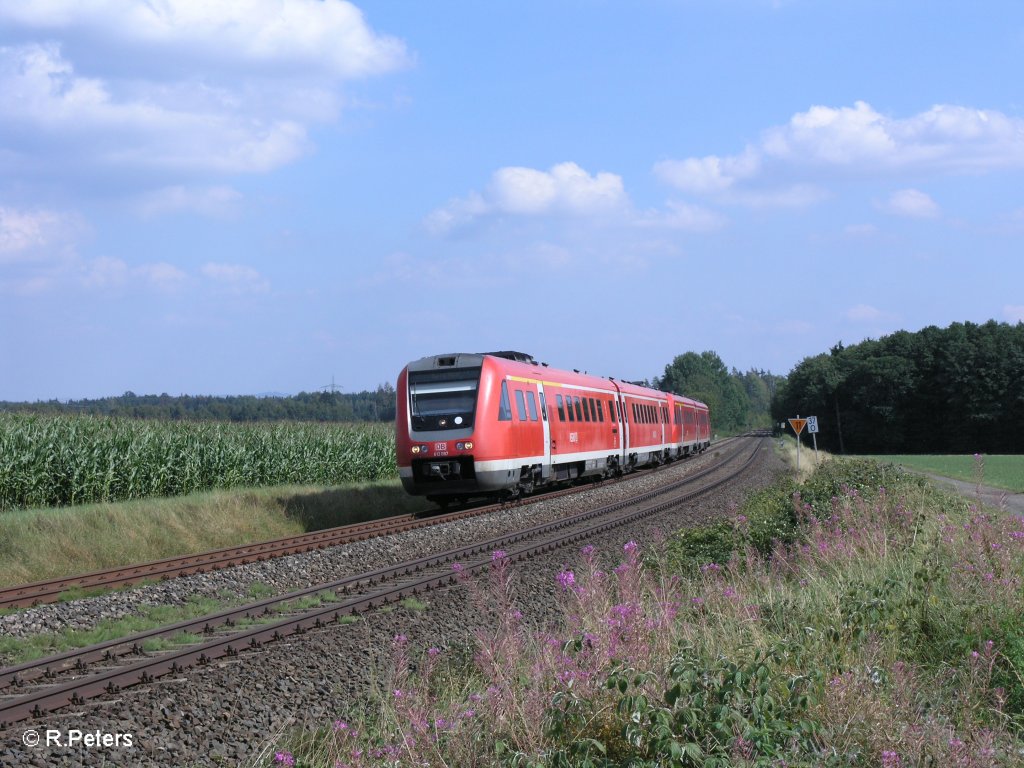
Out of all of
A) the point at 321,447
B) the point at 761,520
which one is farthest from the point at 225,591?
the point at 321,447

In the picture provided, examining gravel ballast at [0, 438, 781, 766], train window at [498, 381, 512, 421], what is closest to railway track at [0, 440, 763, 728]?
gravel ballast at [0, 438, 781, 766]

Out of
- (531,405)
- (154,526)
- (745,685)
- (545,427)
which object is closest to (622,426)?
(545,427)

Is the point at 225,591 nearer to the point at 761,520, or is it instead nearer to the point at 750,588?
the point at 750,588

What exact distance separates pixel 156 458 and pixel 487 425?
7873 mm

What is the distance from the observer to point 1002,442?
291ft

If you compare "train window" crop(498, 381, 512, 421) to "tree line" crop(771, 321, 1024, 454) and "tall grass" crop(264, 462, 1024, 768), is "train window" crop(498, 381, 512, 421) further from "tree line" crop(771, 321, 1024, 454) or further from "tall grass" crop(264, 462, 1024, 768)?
"tree line" crop(771, 321, 1024, 454)

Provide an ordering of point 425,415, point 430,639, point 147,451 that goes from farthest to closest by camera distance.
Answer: point 147,451 < point 425,415 < point 430,639

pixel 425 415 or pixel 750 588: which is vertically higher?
pixel 425 415

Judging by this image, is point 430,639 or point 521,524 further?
point 521,524

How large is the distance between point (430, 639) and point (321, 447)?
67.2 feet

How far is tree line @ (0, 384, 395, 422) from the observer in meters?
25.4

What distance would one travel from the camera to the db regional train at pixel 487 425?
64.5ft

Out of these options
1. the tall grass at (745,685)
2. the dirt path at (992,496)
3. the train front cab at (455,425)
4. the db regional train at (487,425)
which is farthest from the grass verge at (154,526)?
the dirt path at (992,496)

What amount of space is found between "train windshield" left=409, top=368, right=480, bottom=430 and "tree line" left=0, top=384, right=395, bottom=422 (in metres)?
5.78
